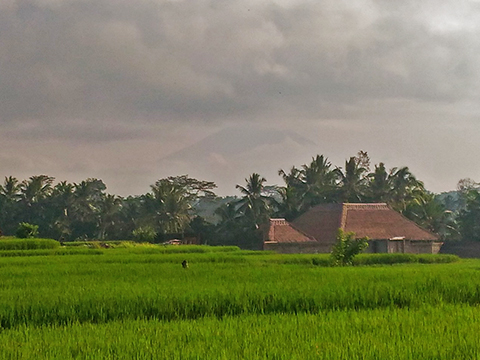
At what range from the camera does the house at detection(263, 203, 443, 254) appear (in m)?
Answer: 29.3

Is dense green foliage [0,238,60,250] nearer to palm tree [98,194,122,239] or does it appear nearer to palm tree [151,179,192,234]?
palm tree [151,179,192,234]

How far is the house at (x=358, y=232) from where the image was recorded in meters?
29.3

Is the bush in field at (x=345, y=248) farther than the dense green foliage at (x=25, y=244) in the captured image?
No

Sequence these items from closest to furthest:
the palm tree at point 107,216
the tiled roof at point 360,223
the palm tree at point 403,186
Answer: the tiled roof at point 360,223 < the palm tree at point 403,186 < the palm tree at point 107,216

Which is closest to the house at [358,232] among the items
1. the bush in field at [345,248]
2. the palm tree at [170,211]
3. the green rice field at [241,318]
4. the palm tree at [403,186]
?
the palm tree at [403,186]

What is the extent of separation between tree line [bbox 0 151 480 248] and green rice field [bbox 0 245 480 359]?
23.3 meters

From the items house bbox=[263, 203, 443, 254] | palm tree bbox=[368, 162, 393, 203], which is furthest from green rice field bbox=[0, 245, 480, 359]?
palm tree bbox=[368, 162, 393, 203]

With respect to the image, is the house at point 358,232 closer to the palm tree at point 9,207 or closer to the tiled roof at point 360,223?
the tiled roof at point 360,223

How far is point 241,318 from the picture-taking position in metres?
6.90

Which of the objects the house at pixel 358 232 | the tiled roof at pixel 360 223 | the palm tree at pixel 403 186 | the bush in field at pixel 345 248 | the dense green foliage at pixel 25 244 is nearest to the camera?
the bush in field at pixel 345 248

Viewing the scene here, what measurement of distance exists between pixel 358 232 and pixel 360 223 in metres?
0.65

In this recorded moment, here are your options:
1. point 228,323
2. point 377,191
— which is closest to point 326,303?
point 228,323

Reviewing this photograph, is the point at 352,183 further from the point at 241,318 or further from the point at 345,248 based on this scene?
the point at 241,318

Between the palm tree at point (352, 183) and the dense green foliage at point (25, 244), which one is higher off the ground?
the palm tree at point (352, 183)
